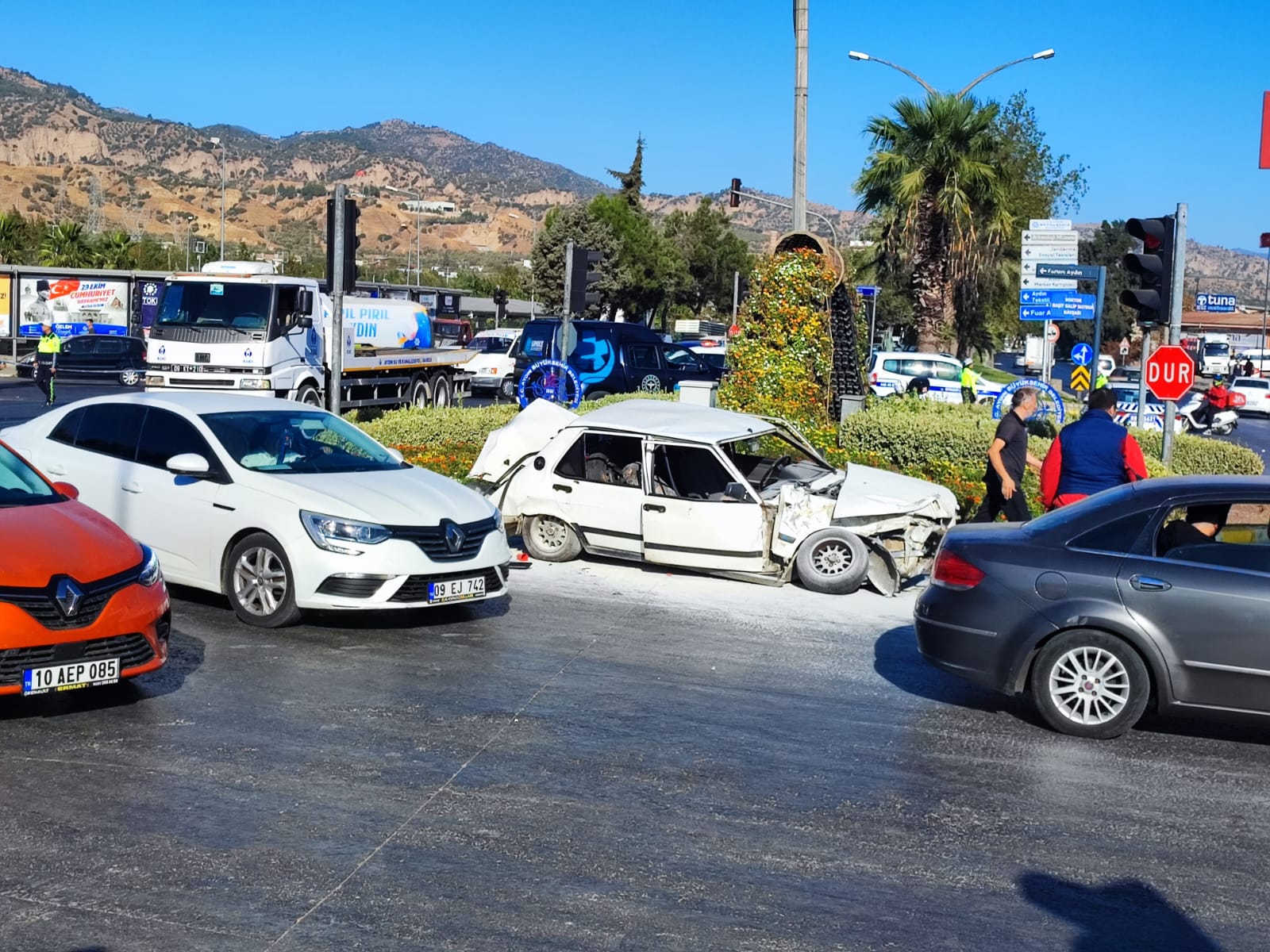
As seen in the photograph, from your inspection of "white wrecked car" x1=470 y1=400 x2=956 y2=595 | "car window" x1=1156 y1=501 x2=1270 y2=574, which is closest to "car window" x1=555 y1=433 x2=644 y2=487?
"white wrecked car" x1=470 y1=400 x2=956 y2=595

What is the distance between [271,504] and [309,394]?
15.2 metres

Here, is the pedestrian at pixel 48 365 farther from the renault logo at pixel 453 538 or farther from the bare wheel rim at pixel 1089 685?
the bare wheel rim at pixel 1089 685

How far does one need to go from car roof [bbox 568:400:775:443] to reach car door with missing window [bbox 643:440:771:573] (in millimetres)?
141

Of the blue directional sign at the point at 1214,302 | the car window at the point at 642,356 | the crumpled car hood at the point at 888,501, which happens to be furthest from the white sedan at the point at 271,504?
the blue directional sign at the point at 1214,302

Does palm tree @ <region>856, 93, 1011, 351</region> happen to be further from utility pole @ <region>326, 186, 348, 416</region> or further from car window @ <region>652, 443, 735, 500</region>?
car window @ <region>652, 443, 735, 500</region>

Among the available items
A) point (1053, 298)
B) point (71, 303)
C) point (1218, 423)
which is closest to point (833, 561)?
point (1053, 298)

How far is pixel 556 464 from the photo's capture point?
1244cm

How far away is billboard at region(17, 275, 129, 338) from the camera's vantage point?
145 ft

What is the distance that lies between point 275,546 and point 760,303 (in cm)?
1109

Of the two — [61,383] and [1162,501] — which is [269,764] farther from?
[61,383]

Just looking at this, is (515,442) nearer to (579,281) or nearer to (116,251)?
(579,281)

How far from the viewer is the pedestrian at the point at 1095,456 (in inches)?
419

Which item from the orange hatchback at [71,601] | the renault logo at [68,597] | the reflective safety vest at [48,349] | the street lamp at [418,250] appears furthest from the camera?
the street lamp at [418,250]

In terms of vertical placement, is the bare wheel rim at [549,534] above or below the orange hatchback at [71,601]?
below
